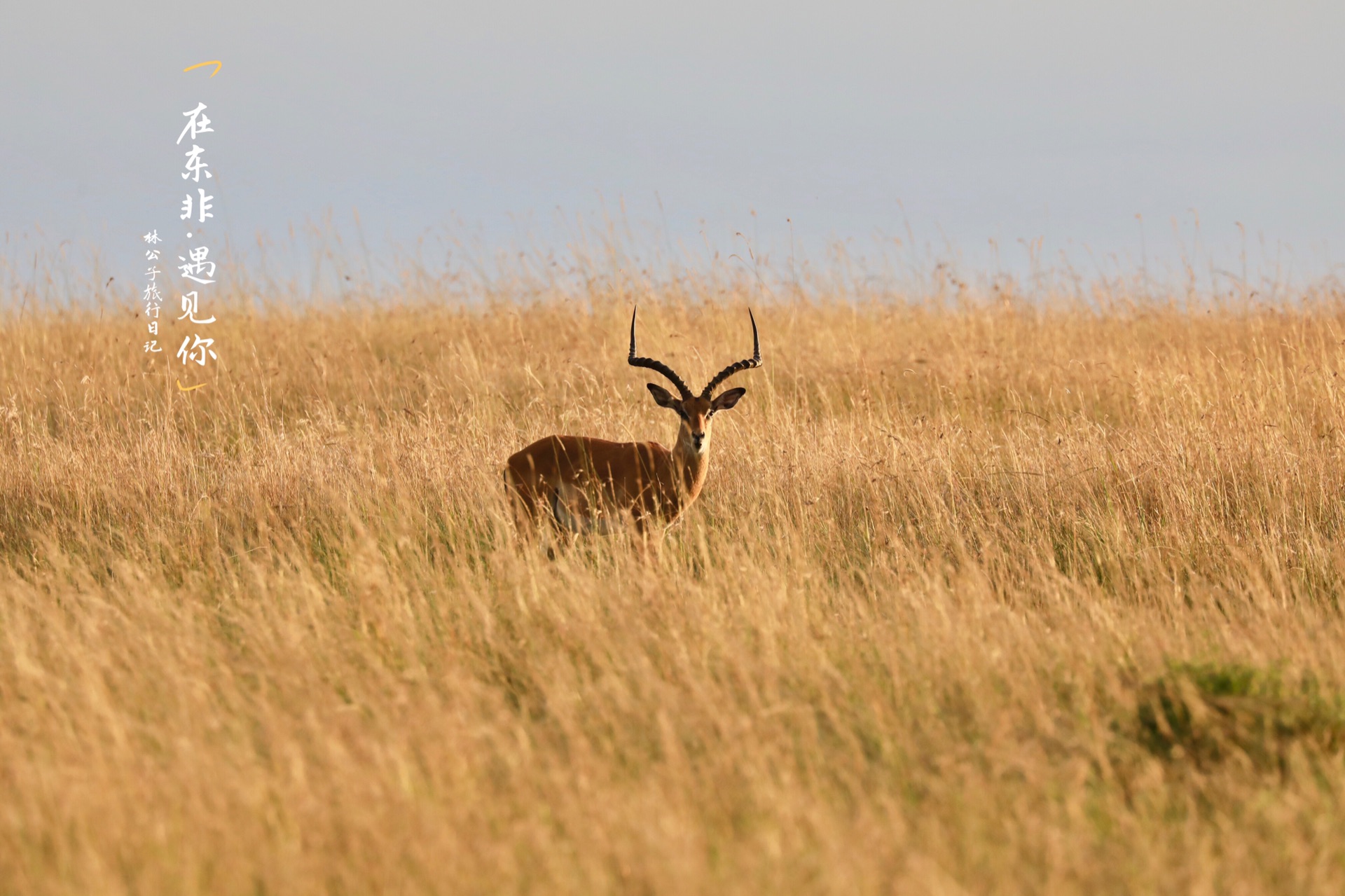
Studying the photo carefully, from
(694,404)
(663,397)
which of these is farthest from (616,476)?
(694,404)

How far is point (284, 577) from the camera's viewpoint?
6.27 metres

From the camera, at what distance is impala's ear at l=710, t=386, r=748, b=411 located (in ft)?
23.1

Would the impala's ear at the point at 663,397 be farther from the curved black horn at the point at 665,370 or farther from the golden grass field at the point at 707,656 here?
the golden grass field at the point at 707,656

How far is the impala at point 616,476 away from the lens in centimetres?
690

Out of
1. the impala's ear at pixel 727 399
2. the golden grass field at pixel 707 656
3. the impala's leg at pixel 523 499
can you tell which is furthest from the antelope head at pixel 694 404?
the impala's leg at pixel 523 499

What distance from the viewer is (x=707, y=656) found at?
4777 millimetres

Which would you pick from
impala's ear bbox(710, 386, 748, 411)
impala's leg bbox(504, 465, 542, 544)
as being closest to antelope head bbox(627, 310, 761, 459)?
impala's ear bbox(710, 386, 748, 411)

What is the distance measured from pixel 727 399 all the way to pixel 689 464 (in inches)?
19.0

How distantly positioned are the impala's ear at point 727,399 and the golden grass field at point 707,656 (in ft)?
2.28

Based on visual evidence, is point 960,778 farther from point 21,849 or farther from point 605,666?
point 21,849

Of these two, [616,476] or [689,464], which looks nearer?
[616,476]

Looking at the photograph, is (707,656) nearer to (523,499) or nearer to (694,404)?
(694,404)

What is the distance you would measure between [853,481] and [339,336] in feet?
24.9

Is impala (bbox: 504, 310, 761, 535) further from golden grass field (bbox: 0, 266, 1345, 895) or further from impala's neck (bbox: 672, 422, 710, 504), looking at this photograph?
golden grass field (bbox: 0, 266, 1345, 895)
